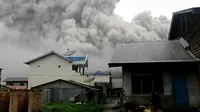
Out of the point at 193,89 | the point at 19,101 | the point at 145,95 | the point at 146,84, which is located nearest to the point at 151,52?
the point at 146,84

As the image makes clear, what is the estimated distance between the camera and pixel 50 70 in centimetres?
3297

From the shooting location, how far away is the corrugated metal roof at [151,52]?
12.7m

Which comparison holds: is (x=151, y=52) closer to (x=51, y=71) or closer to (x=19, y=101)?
(x=19, y=101)

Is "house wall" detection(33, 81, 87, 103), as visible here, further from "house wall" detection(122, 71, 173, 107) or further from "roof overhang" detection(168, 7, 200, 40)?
"house wall" detection(122, 71, 173, 107)

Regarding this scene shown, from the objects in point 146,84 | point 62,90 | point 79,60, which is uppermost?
point 79,60

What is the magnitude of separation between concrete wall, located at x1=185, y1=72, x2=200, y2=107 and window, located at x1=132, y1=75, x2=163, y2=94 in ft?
4.90

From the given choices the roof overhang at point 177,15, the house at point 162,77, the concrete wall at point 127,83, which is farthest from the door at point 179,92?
the roof overhang at point 177,15

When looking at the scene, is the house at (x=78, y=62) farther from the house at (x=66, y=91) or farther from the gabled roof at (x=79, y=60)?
the house at (x=66, y=91)

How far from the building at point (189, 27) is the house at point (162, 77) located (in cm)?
64

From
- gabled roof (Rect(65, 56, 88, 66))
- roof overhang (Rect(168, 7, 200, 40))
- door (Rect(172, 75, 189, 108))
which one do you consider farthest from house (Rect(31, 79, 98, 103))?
door (Rect(172, 75, 189, 108))

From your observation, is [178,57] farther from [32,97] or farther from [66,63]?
[66,63]

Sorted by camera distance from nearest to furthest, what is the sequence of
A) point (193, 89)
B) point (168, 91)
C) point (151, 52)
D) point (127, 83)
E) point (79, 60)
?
point (193, 89), point (168, 91), point (127, 83), point (151, 52), point (79, 60)

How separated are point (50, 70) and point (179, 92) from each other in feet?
76.0

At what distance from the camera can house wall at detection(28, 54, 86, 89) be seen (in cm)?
3281
